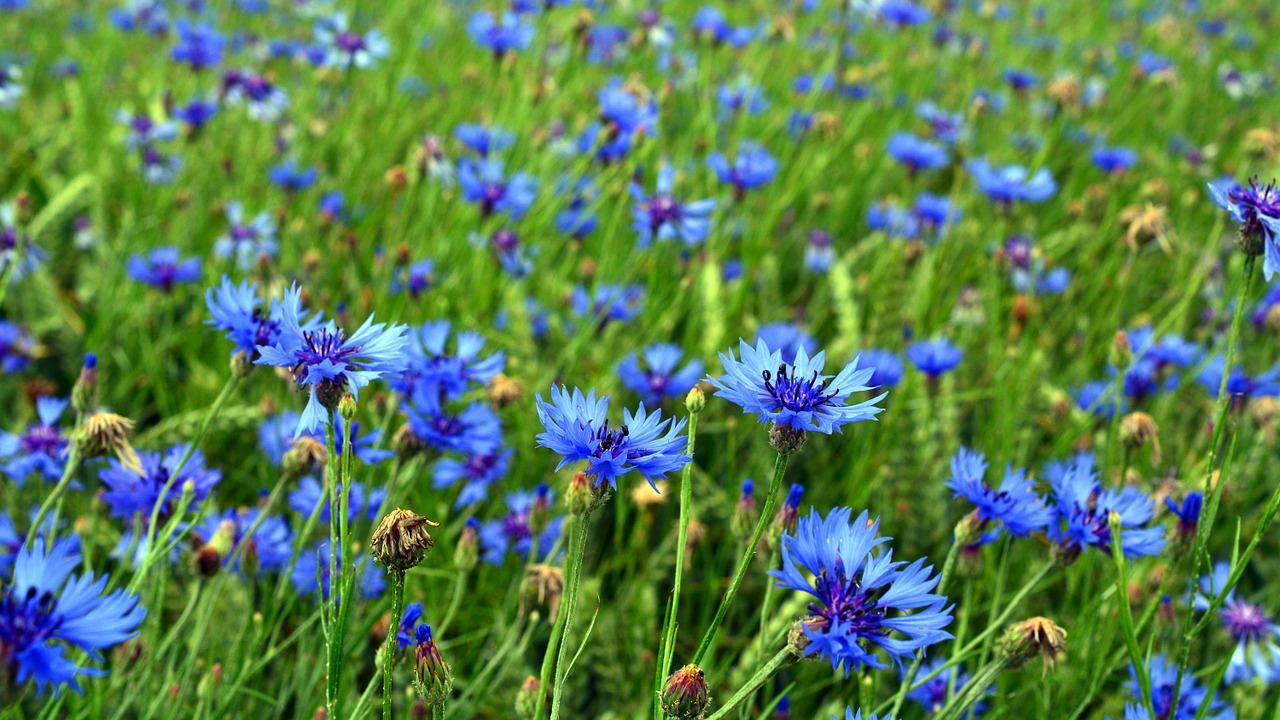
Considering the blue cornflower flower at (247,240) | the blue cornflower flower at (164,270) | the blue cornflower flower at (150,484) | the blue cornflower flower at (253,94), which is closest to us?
the blue cornflower flower at (150,484)

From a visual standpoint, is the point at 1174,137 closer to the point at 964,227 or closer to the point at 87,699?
the point at 964,227

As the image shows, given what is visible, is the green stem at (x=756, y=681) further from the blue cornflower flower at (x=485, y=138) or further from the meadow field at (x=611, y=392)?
the blue cornflower flower at (x=485, y=138)

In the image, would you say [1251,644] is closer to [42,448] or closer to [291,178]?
[42,448]

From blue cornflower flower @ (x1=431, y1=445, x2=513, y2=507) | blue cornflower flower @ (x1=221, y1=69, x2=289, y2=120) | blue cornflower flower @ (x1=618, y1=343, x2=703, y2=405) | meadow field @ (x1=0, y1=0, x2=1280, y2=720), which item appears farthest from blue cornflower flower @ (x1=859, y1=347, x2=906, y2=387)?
blue cornflower flower @ (x1=221, y1=69, x2=289, y2=120)

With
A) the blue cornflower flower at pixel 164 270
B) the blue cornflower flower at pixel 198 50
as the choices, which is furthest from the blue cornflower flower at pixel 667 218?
the blue cornflower flower at pixel 198 50

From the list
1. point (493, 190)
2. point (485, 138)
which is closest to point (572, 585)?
point (493, 190)

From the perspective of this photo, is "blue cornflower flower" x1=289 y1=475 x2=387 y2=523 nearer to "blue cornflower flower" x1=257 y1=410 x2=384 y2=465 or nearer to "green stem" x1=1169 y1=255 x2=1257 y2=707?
"blue cornflower flower" x1=257 y1=410 x2=384 y2=465
